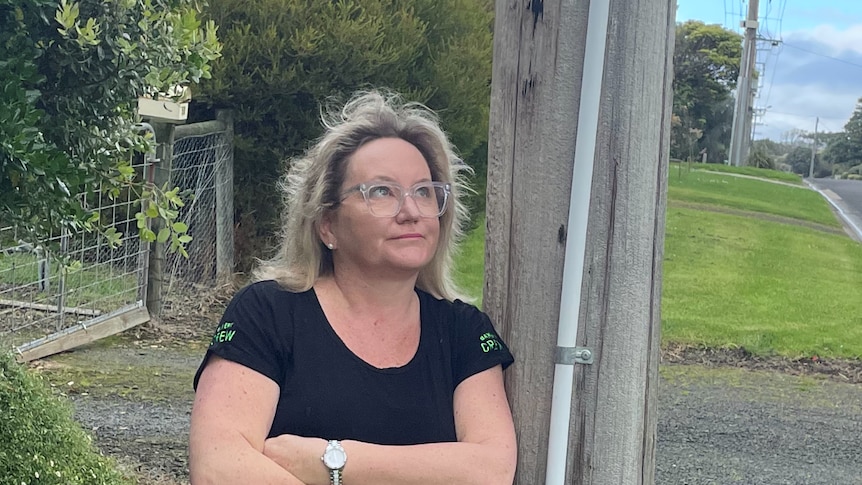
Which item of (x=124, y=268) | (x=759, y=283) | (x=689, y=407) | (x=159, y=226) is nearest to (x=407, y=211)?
(x=689, y=407)

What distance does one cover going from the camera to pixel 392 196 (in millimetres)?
2314

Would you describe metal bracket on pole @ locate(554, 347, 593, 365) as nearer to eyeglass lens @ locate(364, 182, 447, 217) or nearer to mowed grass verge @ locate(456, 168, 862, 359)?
eyeglass lens @ locate(364, 182, 447, 217)

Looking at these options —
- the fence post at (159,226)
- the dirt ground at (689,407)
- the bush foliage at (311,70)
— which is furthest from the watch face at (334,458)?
the bush foliage at (311,70)

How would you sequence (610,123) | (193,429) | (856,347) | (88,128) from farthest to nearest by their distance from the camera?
(856,347) < (88,128) < (193,429) < (610,123)

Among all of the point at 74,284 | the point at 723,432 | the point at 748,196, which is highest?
the point at 748,196

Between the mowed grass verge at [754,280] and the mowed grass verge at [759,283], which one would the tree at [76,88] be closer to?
the mowed grass verge at [754,280]

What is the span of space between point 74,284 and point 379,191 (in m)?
5.39

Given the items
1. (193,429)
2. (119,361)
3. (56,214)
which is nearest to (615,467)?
(193,429)

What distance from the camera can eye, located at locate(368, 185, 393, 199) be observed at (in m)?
2.31

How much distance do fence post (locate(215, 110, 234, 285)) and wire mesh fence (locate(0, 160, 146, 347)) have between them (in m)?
1.07

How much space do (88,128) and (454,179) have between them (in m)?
1.58

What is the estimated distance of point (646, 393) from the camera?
2037 millimetres

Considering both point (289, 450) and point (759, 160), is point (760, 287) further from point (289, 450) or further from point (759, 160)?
point (759, 160)

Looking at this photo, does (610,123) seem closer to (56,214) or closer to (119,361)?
(56,214)
